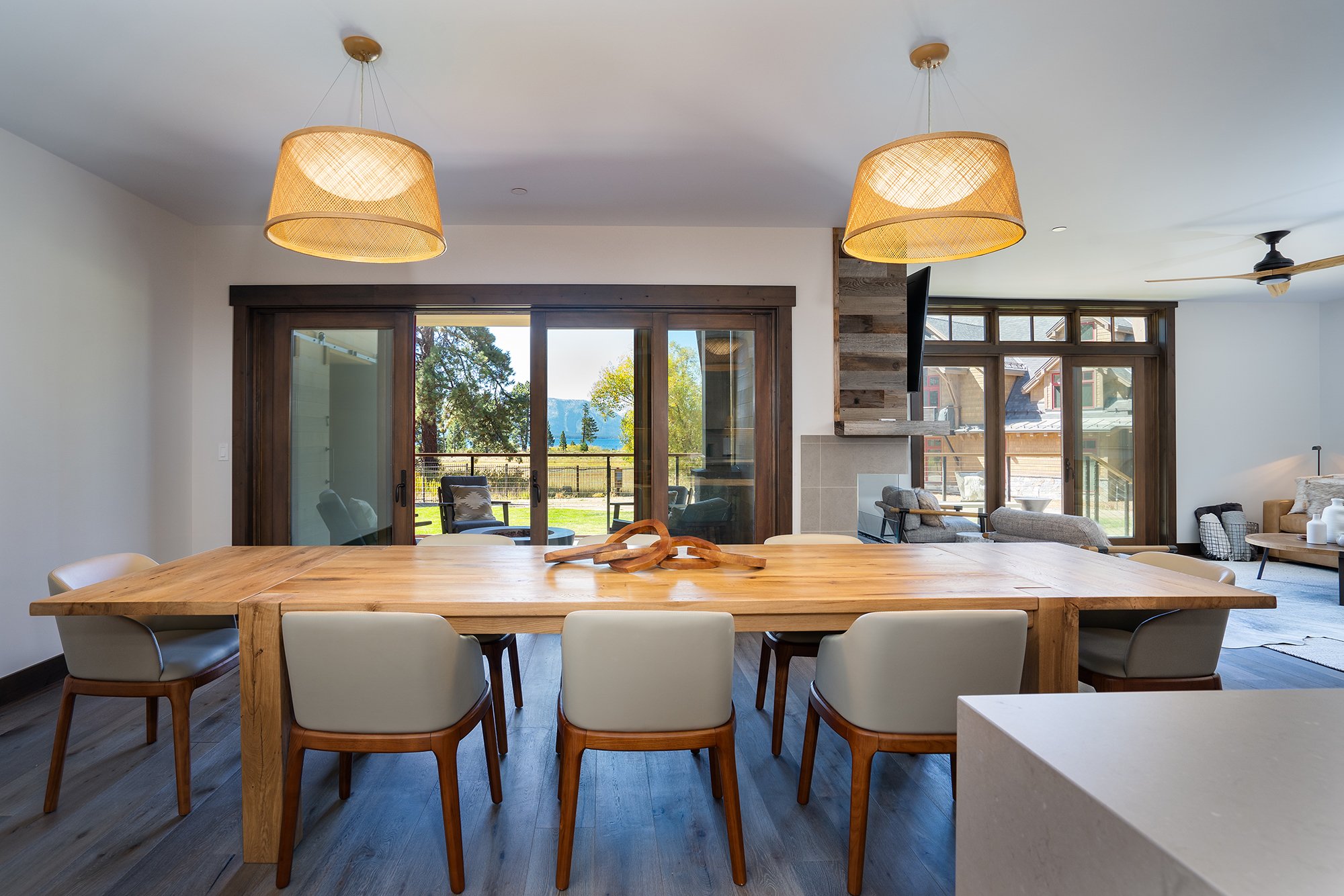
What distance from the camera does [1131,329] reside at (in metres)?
6.94

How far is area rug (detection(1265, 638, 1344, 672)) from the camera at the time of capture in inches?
136

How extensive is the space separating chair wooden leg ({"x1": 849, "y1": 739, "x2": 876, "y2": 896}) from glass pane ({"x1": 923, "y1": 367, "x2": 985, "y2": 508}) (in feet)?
18.7

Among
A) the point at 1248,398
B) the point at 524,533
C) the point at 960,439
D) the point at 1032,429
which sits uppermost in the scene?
the point at 1248,398

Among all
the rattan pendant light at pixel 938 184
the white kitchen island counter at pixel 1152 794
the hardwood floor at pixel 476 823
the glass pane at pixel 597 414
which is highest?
the rattan pendant light at pixel 938 184

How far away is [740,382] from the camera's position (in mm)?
4375

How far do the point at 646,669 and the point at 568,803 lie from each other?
1.30 ft

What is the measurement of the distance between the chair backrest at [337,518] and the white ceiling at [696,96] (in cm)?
182

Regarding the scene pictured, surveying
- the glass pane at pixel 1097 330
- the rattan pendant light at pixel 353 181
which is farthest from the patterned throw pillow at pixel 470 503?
the glass pane at pixel 1097 330

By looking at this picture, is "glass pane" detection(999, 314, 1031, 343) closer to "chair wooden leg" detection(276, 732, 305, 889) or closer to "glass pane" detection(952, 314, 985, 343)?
"glass pane" detection(952, 314, 985, 343)

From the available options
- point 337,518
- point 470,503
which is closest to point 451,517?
point 470,503

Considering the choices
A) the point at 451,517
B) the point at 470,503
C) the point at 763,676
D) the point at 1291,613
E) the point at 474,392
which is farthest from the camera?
the point at 474,392

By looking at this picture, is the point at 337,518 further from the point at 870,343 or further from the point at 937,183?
the point at 937,183

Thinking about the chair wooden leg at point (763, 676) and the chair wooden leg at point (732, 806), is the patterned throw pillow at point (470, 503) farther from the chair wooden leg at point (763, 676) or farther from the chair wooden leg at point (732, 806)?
the chair wooden leg at point (732, 806)

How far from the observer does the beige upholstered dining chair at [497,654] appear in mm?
2426
